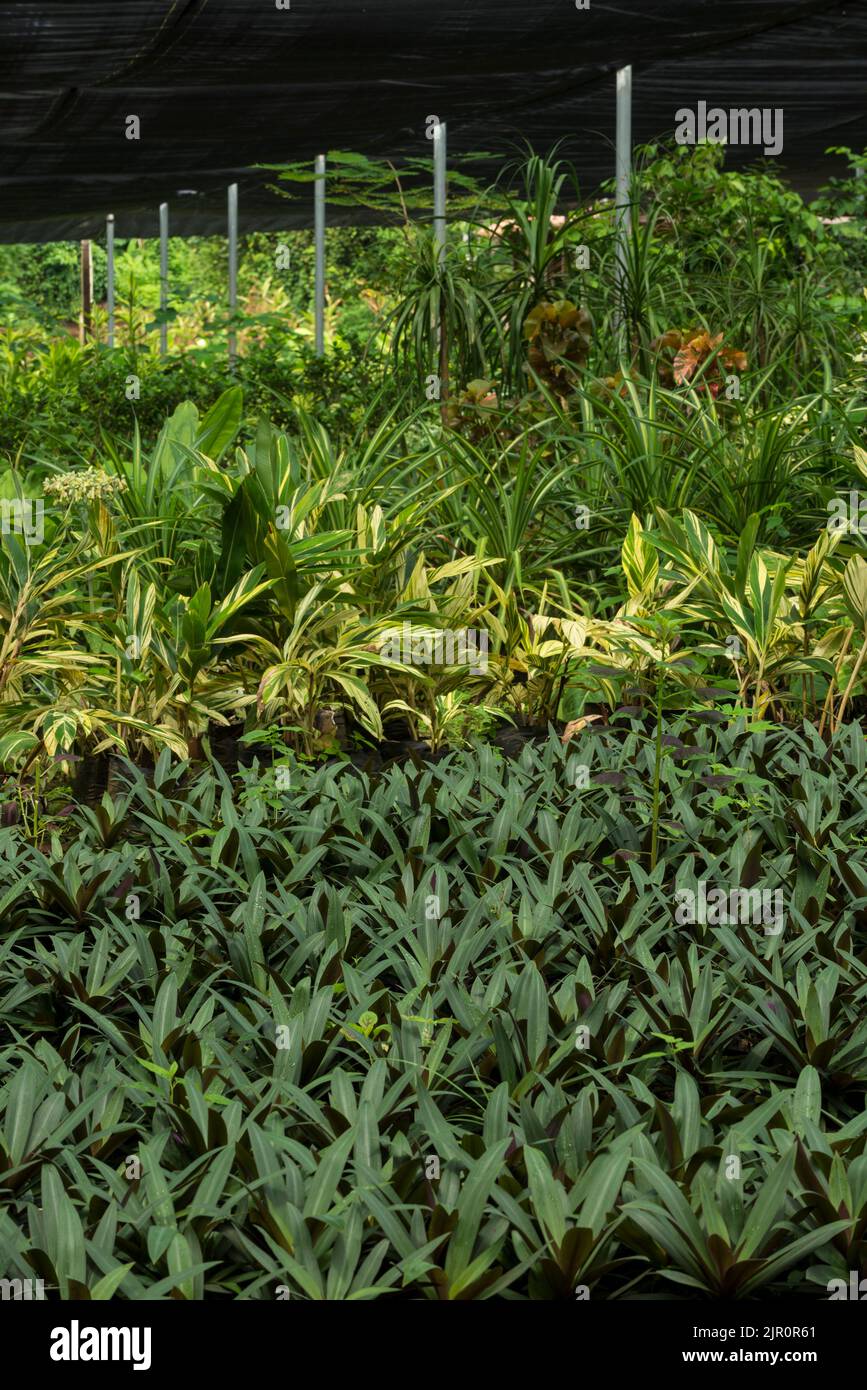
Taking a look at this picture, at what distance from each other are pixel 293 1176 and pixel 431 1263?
0.54 ft

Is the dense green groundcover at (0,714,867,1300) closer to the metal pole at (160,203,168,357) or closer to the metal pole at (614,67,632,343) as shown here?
the metal pole at (614,67,632,343)

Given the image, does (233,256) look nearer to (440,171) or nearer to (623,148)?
(440,171)

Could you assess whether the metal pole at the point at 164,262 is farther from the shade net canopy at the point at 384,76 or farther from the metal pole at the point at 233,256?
the shade net canopy at the point at 384,76

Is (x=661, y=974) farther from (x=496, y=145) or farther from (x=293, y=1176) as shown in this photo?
(x=496, y=145)

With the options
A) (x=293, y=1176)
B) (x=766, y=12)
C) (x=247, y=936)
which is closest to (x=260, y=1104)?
(x=293, y=1176)

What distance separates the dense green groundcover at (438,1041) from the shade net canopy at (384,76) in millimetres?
3918

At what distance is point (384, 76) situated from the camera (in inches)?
251

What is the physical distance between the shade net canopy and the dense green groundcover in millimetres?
3918

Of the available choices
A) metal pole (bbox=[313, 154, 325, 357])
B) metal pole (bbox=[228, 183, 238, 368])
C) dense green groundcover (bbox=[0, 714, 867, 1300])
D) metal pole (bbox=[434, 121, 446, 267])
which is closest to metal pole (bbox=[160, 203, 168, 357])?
metal pole (bbox=[228, 183, 238, 368])

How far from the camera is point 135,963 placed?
5.76ft

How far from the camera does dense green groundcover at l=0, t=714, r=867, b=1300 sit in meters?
1.21

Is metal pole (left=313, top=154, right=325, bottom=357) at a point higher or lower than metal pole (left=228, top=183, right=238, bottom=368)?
lower

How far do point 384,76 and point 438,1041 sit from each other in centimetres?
583

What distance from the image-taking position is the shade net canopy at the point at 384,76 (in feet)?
17.5
